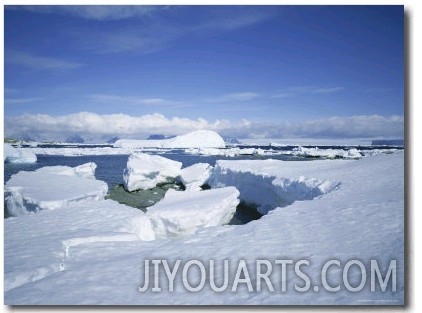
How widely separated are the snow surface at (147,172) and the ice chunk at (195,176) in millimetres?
670

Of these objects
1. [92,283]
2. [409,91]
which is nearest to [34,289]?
[92,283]

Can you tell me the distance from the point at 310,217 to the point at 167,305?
6.95ft

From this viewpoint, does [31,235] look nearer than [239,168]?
Yes

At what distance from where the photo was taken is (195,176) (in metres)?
13.0

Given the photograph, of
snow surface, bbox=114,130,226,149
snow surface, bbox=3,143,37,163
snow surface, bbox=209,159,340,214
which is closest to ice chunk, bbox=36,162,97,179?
snow surface, bbox=209,159,340,214

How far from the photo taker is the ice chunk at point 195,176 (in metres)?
12.9

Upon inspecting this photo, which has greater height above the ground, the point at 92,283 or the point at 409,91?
the point at 409,91

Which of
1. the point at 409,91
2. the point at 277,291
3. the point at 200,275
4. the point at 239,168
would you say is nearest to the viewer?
the point at 277,291

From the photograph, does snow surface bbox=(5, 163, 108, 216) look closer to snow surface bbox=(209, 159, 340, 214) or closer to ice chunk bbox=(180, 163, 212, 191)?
snow surface bbox=(209, 159, 340, 214)

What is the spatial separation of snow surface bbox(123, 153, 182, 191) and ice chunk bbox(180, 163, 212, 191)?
0.67m

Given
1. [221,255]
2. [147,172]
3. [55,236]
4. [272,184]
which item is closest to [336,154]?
[147,172]

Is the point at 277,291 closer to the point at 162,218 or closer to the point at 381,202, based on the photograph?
the point at 381,202
